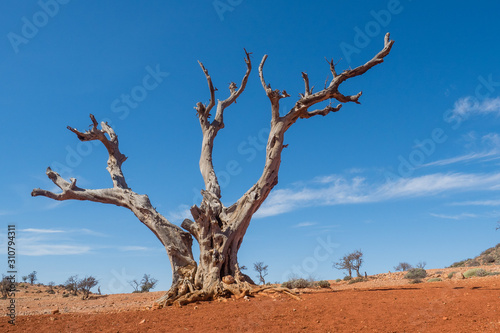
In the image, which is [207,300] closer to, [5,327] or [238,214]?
[238,214]

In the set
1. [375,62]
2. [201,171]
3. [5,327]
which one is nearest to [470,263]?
[375,62]

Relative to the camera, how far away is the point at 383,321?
22.2 ft

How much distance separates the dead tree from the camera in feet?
34.2

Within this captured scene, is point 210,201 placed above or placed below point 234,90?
below

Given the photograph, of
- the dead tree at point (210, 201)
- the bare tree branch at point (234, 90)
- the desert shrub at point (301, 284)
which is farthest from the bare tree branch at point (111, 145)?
the desert shrub at point (301, 284)

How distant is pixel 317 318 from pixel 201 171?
701 cm

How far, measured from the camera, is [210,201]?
37.0 feet

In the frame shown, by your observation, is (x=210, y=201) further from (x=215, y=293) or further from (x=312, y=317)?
(x=312, y=317)

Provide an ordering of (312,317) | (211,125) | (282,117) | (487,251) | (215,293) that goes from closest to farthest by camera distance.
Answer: (312,317)
(215,293)
(282,117)
(211,125)
(487,251)

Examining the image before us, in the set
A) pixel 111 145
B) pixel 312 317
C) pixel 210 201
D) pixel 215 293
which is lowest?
pixel 312 317

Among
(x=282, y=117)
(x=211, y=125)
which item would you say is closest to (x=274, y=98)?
(x=282, y=117)

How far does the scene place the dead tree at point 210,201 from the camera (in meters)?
10.4

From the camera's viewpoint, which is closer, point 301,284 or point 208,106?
point 208,106

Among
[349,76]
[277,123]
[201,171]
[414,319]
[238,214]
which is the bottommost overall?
[414,319]
